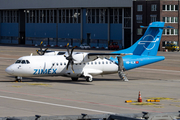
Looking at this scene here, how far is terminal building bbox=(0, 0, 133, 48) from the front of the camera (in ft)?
354

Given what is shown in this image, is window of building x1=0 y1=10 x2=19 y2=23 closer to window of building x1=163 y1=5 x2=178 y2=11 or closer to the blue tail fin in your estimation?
window of building x1=163 y1=5 x2=178 y2=11

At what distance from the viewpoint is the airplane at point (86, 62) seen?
35062 mm

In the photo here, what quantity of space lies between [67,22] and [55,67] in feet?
280

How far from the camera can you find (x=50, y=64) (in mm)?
35906

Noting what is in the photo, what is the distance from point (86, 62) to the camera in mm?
37188

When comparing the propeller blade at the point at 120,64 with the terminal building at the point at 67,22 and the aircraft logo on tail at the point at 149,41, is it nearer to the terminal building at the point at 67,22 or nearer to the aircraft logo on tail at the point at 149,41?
the aircraft logo on tail at the point at 149,41

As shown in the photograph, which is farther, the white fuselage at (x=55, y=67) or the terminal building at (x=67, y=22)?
the terminal building at (x=67, y=22)

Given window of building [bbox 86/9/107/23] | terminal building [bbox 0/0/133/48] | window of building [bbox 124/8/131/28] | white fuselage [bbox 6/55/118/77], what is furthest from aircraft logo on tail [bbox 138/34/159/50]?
window of building [bbox 86/9/107/23]

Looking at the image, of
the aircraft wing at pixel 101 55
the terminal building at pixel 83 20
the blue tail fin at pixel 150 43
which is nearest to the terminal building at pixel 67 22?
the terminal building at pixel 83 20

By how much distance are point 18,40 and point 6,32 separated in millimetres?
7973

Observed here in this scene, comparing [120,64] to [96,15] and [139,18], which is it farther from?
[96,15]

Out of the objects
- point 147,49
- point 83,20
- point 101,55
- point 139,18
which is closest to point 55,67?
point 101,55

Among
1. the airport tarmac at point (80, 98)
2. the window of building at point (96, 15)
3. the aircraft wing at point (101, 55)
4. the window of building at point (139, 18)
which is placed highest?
the window of building at point (96, 15)

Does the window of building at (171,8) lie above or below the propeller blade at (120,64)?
above
